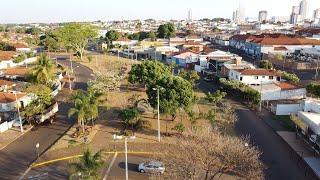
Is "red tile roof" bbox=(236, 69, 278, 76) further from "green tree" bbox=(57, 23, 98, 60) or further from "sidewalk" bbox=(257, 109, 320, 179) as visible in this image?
"green tree" bbox=(57, 23, 98, 60)

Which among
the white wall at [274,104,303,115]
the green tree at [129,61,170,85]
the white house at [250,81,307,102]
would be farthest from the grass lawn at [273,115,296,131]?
the green tree at [129,61,170,85]

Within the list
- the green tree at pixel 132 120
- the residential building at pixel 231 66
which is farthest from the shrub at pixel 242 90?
the green tree at pixel 132 120

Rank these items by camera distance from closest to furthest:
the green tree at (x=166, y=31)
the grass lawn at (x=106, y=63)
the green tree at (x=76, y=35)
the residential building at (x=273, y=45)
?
the grass lawn at (x=106, y=63) < the green tree at (x=76, y=35) < the residential building at (x=273, y=45) < the green tree at (x=166, y=31)

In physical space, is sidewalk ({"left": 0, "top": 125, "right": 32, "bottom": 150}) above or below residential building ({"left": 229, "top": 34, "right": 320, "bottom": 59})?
below

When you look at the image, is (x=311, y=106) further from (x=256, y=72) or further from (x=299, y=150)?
(x=256, y=72)

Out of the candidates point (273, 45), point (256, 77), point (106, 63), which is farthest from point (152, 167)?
point (273, 45)

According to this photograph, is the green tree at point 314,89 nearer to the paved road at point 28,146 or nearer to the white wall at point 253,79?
the white wall at point 253,79

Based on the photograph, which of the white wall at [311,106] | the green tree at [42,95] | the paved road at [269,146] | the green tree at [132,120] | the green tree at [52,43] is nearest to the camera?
the paved road at [269,146]
